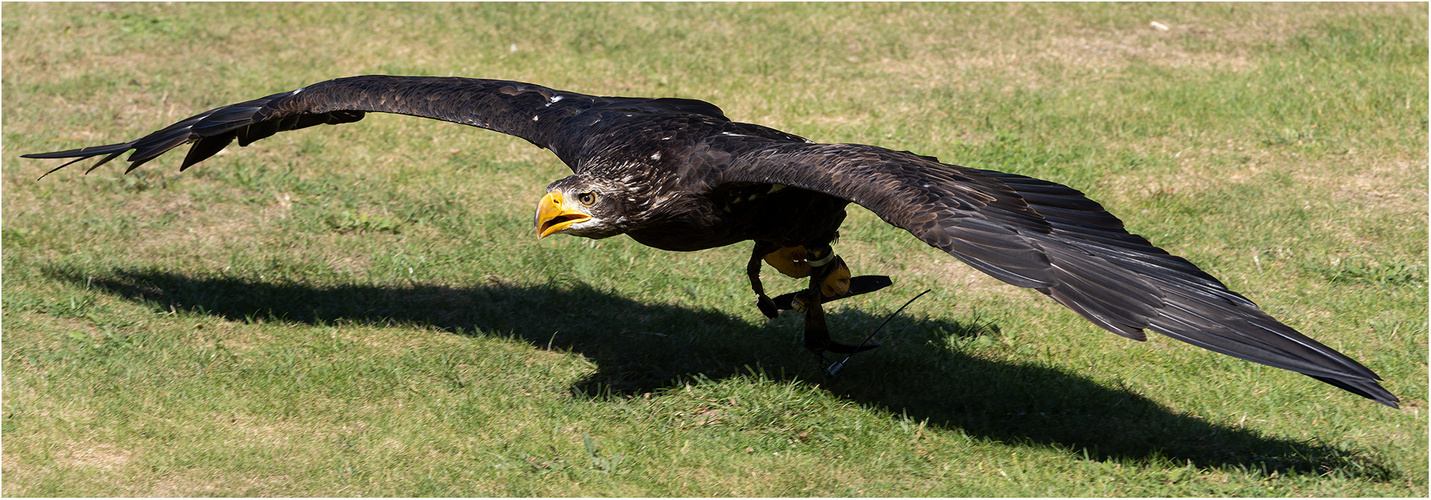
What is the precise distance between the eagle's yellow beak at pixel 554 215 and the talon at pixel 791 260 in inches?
52.8

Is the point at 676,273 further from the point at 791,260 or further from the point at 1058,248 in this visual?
the point at 1058,248

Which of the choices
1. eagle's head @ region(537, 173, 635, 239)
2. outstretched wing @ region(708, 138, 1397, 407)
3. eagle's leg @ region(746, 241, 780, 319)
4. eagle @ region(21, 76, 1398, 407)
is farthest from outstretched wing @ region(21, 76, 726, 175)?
outstretched wing @ region(708, 138, 1397, 407)

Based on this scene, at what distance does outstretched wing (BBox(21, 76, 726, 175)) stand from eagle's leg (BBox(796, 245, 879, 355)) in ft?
3.56

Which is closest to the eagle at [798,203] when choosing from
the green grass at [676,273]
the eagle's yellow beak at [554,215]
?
the eagle's yellow beak at [554,215]

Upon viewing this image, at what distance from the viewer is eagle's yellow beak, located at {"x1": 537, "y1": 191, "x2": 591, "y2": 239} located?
5715 millimetres

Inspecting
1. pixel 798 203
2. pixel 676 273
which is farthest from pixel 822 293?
pixel 676 273

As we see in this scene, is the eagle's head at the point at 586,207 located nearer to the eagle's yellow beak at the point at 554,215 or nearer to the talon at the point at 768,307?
the eagle's yellow beak at the point at 554,215

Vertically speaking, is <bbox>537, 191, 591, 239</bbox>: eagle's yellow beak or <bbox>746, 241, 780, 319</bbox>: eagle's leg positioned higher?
<bbox>537, 191, 591, 239</bbox>: eagle's yellow beak

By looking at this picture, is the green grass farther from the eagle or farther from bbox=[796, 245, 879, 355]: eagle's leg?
the eagle

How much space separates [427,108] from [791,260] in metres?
2.27

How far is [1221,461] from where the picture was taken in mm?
5812

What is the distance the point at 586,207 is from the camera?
584 cm

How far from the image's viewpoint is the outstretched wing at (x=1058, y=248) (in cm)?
462

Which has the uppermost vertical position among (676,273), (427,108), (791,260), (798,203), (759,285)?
(427,108)
